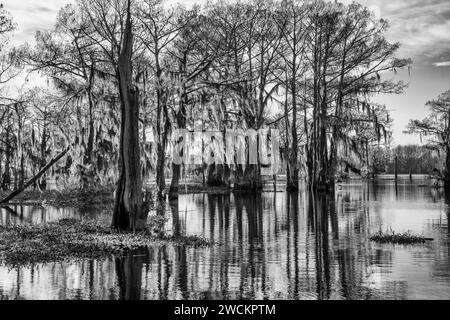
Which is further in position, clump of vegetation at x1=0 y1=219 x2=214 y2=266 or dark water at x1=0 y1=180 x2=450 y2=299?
clump of vegetation at x1=0 y1=219 x2=214 y2=266

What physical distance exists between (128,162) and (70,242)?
371cm

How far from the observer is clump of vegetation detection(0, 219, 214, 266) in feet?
38.8

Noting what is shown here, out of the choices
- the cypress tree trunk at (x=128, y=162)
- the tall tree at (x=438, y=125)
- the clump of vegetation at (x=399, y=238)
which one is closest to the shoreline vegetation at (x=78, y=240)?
the clump of vegetation at (x=399, y=238)

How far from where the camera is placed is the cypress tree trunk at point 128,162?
16219 millimetres

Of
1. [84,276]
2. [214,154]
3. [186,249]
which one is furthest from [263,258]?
[214,154]

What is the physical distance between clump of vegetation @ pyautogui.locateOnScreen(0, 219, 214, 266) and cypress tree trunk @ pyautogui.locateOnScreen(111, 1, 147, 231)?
534 millimetres

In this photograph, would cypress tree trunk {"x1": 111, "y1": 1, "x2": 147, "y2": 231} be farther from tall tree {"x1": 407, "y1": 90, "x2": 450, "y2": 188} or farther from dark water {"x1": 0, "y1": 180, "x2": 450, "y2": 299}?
tall tree {"x1": 407, "y1": 90, "x2": 450, "y2": 188}

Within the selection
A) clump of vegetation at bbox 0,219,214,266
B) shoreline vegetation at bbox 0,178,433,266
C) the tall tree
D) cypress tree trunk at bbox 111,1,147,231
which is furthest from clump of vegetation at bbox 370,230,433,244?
the tall tree

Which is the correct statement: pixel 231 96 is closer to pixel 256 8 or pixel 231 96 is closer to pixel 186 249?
pixel 256 8

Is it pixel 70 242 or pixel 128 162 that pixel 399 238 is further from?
pixel 70 242

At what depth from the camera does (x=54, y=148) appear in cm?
3253

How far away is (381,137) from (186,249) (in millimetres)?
31892

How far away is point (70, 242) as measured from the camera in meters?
13.4
